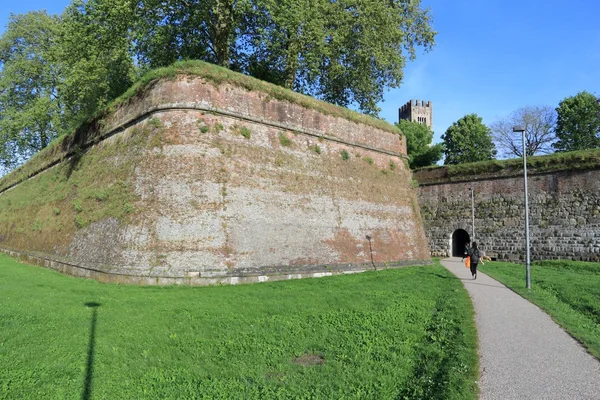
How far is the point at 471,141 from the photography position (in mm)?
43594

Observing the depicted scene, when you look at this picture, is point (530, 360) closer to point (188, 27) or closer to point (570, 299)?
point (570, 299)

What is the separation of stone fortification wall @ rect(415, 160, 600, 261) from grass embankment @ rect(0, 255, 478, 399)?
47.4 ft

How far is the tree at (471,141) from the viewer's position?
43.2 m

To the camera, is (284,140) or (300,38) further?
(300,38)

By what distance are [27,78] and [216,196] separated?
28.5 metres

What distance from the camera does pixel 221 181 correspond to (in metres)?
12.9

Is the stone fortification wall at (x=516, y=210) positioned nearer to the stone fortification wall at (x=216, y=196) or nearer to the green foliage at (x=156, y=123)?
the stone fortification wall at (x=216, y=196)

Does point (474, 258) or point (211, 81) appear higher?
point (211, 81)

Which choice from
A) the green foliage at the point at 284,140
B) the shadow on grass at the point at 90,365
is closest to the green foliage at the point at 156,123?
the green foliage at the point at 284,140

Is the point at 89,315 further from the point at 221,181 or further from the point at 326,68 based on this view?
the point at 326,68

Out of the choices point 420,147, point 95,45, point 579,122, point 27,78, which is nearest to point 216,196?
point 95,45

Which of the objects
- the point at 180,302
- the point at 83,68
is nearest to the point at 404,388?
the point at 180,302

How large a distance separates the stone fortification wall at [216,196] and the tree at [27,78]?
16.1 m

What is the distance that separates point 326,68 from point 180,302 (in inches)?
715
